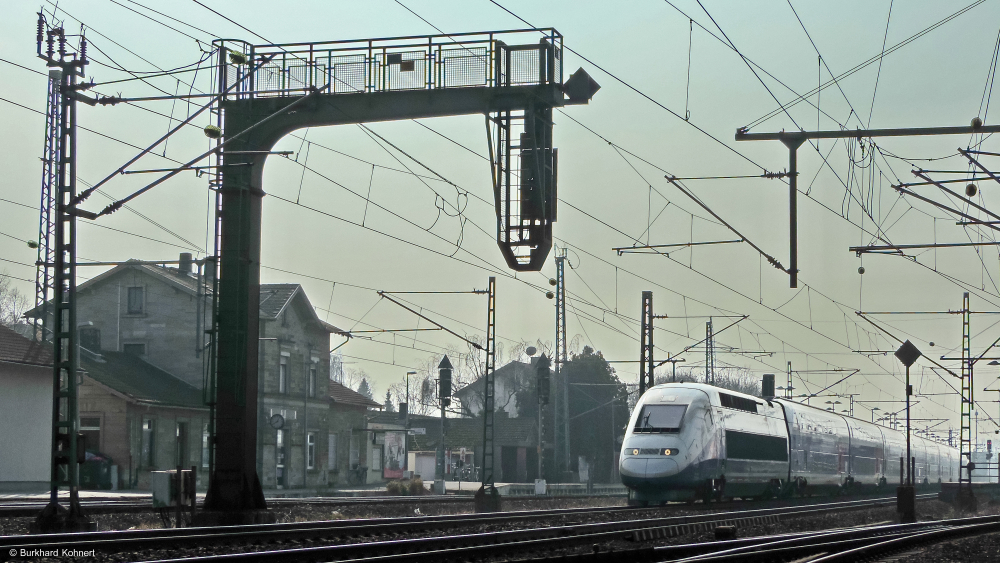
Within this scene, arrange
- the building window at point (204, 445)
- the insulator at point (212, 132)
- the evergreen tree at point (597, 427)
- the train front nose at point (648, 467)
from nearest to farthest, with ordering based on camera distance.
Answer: the insulator at point (212, 132), the train front nose at point (648, 467), the building window at point (204, 445), the evergreen tree at point (597, 427)

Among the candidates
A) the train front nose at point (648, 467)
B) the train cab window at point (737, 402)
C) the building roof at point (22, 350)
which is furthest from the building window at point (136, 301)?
the train front nose at point (648, 467)

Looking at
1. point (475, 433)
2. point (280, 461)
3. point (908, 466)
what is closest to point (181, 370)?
A: point (280, 461)

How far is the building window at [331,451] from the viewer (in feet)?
195

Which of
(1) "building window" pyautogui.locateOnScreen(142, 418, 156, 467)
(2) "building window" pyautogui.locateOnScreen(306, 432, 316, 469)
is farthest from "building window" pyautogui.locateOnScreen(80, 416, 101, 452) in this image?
(2) "building window" pyautogui.locateOnScreen(306, 432, 316, 469)

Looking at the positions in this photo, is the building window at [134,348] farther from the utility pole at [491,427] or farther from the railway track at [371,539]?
the railway track at [371,539]

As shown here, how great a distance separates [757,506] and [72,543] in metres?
22.5

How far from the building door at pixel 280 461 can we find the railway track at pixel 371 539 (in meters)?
31.7

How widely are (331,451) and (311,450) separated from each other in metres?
2.49

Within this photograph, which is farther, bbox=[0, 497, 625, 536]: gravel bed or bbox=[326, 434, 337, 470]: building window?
bbox=[326, 434, 337, 470]: building window

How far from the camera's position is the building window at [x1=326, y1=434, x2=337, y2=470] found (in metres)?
59.5

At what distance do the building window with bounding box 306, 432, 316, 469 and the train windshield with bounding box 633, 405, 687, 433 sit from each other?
28.6 metres

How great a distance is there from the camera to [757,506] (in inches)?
1270

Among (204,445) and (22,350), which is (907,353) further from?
(204,445)

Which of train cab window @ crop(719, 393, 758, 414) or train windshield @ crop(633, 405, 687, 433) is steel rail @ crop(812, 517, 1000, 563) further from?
train cab window @ crop(719, 393, 758, 414)
